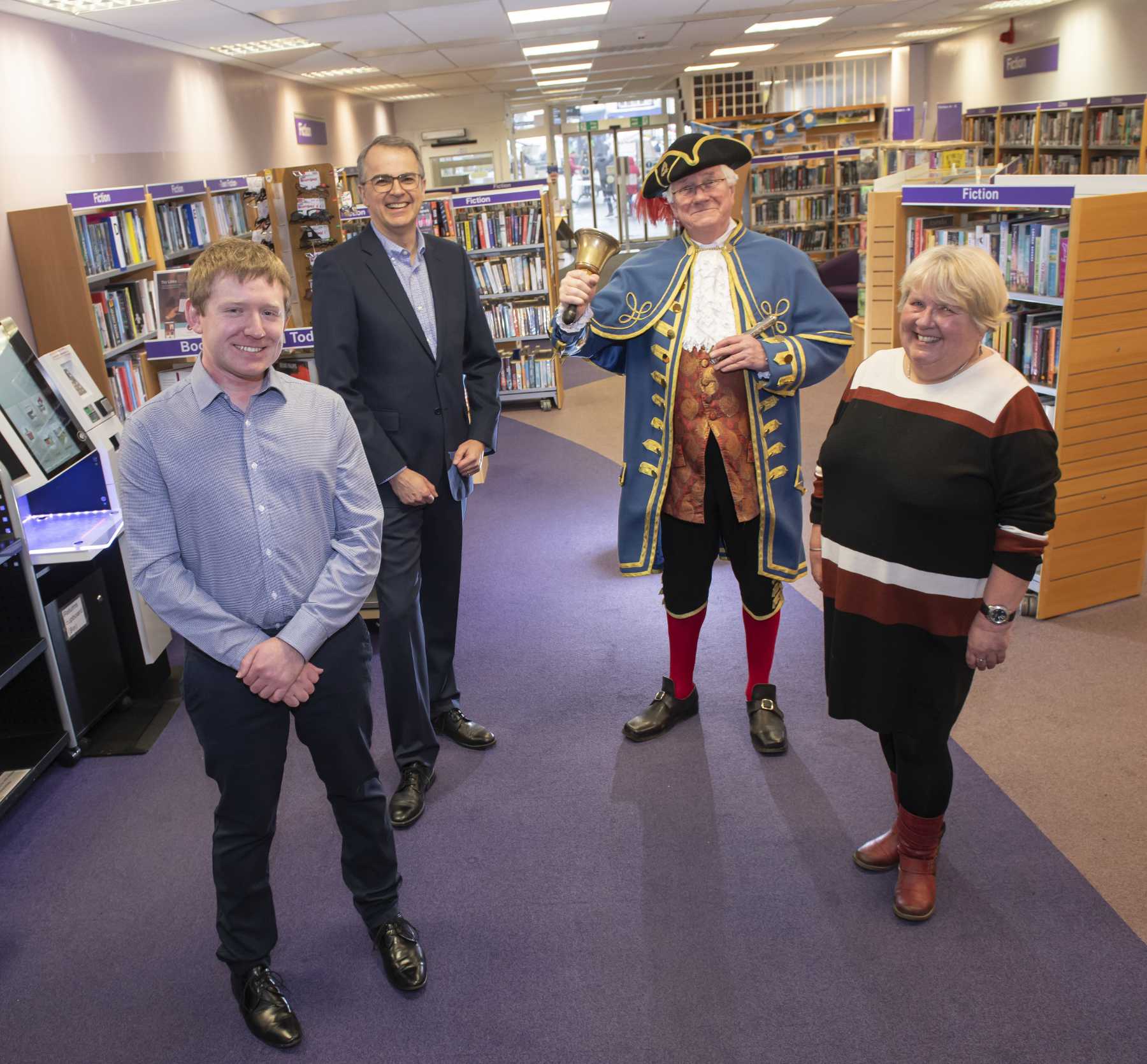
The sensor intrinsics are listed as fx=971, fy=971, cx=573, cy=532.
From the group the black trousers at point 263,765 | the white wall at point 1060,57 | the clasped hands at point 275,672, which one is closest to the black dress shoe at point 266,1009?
the black trousers at point 263,765

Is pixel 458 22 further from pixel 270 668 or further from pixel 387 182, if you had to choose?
pixel 270 668

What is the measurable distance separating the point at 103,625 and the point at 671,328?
2323 mm

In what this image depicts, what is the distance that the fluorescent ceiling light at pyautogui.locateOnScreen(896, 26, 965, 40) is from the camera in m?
13.6

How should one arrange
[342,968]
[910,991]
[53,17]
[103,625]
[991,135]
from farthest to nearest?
[991,135], [53,17], [103,625], [342,968], [910,991]

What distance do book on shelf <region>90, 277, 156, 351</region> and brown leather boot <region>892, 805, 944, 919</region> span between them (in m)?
4.75

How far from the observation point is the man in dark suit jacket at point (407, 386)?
103 inches

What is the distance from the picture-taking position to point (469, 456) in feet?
9.24

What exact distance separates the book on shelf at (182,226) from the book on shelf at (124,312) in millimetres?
607

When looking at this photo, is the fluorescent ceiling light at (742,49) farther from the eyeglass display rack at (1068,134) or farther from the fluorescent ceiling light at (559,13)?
the fluorescent ceiling light at (559,13)

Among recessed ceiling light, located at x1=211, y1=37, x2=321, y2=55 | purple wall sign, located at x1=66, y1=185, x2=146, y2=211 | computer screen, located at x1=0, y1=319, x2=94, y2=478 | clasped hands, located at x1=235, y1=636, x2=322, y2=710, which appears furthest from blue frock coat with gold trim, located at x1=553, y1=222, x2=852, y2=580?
recessed ceiling light, located at x1=211, y1=37, x2=321, y2=55

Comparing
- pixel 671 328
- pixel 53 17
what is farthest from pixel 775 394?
pixel 53 17

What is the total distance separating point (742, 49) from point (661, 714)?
41.9 feet

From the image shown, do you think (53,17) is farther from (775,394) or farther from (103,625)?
(775,394)

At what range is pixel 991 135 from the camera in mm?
13180
